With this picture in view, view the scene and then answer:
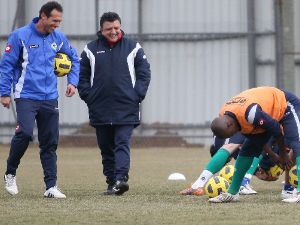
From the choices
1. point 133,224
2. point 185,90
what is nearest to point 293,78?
point 185,90

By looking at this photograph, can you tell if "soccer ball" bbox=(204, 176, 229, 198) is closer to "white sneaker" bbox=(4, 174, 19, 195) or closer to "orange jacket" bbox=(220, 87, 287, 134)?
"orange jacket" bbox=(220, 87, 287, 134)

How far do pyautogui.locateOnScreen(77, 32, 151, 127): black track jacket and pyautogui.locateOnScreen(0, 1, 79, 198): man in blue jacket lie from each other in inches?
23.8

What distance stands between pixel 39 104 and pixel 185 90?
42.3 feet

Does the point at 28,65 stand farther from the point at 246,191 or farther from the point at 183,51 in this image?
the point at 183,51

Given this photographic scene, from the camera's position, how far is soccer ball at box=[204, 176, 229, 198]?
1170 cm

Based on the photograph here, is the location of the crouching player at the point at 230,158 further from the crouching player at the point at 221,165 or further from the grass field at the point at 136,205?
the grass field at the point at 136,205

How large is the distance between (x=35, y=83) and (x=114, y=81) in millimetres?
1055

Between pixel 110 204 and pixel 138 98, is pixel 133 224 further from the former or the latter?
pixel 138 98

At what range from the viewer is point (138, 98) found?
41.7 ft

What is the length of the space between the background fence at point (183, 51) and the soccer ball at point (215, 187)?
12.5 metres

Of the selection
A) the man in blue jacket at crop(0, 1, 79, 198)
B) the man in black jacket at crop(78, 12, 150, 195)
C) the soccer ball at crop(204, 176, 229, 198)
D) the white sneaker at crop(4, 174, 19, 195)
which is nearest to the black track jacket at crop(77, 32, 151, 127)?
the man in black jacket at crop(78, 12, 150, 195)

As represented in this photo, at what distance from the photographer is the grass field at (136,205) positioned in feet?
31.2

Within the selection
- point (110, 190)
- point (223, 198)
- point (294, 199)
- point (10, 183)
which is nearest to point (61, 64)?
point (10, 183)

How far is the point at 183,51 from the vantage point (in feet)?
80.9
